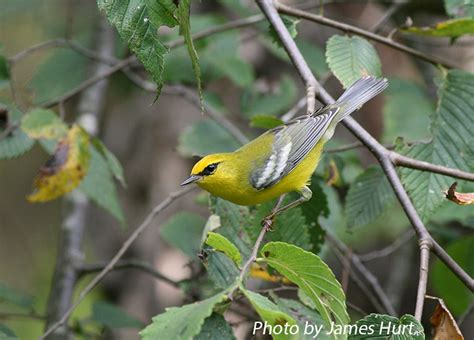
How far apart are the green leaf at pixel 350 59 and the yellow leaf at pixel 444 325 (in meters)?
1.09

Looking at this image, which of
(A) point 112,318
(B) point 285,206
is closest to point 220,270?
(B) point 285,206

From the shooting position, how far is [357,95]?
342cm

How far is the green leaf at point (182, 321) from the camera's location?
170cm

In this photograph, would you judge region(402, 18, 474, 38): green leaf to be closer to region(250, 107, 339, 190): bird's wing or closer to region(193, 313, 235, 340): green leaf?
region(250, 107, 339, 190): bird's wing

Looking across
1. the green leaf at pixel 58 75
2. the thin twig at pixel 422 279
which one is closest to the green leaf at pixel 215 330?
the thin twig at pixel 422 279

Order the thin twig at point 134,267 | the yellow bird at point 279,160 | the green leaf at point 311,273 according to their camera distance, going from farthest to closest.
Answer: the thin twig at point 134,267 < the yellow bird at point 279,160 < the green leaf at point 311,273

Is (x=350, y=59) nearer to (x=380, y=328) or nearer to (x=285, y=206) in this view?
(x=285, y=206)

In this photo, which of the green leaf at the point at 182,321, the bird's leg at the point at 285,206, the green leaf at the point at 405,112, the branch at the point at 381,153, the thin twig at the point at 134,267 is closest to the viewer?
the green leaf at the point at 182,321

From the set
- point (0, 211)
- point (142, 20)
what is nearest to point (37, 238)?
point (0, 211)

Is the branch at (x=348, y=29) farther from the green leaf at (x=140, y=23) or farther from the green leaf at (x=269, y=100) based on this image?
the green leaf at (x=269, y=100)

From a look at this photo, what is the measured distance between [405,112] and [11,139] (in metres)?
2.71

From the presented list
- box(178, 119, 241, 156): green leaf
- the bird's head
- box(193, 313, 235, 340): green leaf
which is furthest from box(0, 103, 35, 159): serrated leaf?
box(193, 313, 235, 340): green leaf

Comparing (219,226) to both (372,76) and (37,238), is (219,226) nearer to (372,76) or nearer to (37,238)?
(372,76)

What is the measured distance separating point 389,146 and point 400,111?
1.71 metres
